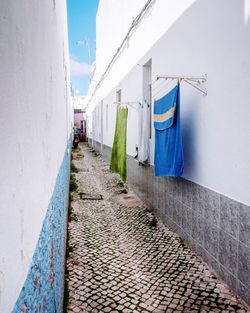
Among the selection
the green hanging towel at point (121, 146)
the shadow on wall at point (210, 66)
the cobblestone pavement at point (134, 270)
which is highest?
the shadow on wall at point (210, 66)

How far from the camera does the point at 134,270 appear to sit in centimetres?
342

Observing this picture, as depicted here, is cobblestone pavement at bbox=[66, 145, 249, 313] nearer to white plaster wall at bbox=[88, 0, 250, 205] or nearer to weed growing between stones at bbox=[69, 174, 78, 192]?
white plaster wall at bbox=[88, 0, 250, 205]

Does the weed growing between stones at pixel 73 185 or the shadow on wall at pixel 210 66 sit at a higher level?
the shadow on wall at pixel 210 66

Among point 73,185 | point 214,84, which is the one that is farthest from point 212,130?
point 73,185

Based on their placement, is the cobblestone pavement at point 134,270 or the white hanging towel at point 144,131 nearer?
the cobblestone pavement at point 134,270

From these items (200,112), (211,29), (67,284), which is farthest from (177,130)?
(67,284)

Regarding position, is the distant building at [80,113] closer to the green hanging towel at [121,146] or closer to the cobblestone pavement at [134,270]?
the green hanging towel at [121,146]

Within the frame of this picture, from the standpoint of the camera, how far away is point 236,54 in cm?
278

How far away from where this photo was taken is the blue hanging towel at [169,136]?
374cm

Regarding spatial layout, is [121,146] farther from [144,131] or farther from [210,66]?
[210,66]

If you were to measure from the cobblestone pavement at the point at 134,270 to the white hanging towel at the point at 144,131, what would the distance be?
1.10m

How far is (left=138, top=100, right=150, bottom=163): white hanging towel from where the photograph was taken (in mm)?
5363

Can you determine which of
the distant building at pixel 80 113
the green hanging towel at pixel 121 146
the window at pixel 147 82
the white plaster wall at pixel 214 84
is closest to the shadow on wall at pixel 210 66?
the white plaster wall at pixel 214 84

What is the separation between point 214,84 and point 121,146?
3.63 m
